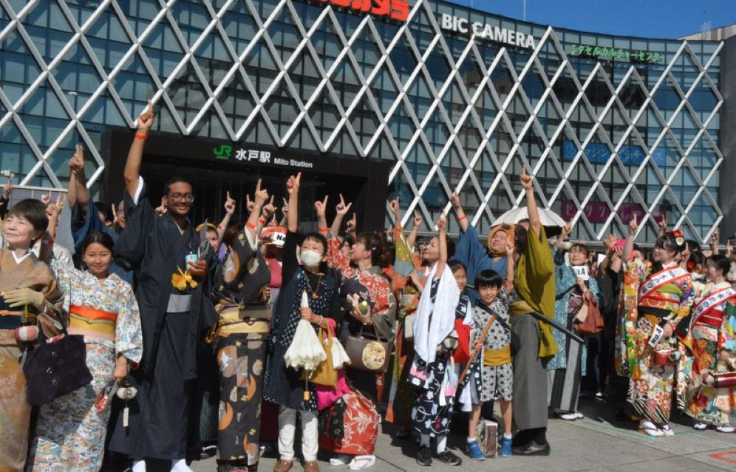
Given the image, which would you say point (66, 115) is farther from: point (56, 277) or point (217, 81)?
point (56, 277)

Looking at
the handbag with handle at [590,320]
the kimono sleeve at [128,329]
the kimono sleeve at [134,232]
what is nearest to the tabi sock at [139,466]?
the kimono sleeve at [128,329]

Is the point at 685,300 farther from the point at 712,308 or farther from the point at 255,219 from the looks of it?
the point at 255,219

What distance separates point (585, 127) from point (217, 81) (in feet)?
75.0

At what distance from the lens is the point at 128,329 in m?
4.64

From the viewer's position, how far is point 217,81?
102ft

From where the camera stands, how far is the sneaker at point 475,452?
596cm

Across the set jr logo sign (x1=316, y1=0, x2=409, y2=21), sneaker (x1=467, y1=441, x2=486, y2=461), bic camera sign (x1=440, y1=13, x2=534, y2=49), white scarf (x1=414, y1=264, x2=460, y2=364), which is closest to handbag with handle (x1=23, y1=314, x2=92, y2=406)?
white scarf (x1=414, y1=264, x2=460, y2=364)

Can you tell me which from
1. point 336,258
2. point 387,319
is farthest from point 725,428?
point 336,258

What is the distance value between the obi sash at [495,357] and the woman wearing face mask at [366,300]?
91 centimetres

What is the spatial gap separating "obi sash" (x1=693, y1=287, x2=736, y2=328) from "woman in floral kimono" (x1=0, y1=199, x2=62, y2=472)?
6.74m

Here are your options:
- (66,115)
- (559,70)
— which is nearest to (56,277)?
(66,115)

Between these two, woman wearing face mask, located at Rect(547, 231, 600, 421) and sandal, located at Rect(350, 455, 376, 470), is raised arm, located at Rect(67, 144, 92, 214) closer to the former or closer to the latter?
sandal, located at Rect(350, 455, 376, 470)

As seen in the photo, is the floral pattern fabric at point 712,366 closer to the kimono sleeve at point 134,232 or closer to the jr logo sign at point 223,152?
the kimono sleeve at point 134,232

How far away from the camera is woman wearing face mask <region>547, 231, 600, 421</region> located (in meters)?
7.74
